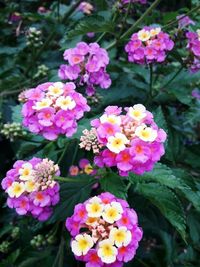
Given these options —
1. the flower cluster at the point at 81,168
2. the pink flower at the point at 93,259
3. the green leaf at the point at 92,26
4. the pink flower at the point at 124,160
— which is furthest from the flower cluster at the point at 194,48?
the pink flower at the point at 93,259

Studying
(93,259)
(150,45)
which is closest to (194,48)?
(150,45)

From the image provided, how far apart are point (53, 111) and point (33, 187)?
0.24 m

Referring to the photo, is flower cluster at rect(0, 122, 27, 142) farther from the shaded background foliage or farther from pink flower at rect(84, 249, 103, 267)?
pink flower at rect(84, 249, 103, 267)

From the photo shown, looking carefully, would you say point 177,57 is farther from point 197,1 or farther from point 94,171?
point 94,171

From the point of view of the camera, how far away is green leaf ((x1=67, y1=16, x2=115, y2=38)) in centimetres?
199

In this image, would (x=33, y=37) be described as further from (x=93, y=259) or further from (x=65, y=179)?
(x=93, y=259)

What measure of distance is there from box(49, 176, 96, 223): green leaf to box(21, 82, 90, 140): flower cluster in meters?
0.21

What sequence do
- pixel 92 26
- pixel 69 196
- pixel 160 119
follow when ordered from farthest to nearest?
pixel 92 26 < pixel 160 119 < pixel 69 196

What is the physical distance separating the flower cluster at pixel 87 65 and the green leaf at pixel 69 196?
43 centimetres

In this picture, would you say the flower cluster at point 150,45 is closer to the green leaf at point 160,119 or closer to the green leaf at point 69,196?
the green leaf at point 160,119

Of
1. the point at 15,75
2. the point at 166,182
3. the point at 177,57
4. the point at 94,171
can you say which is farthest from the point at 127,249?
the point at 15,75

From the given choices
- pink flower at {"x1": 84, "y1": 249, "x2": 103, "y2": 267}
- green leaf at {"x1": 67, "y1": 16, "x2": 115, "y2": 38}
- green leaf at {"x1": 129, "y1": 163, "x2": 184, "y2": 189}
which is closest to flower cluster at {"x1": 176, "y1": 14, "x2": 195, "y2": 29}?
green leaf at {"x1": 67, "y1": 16, "x2": 115, "y2": 38}

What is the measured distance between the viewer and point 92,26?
6.57 ft

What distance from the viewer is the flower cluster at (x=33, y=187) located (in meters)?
1.45
